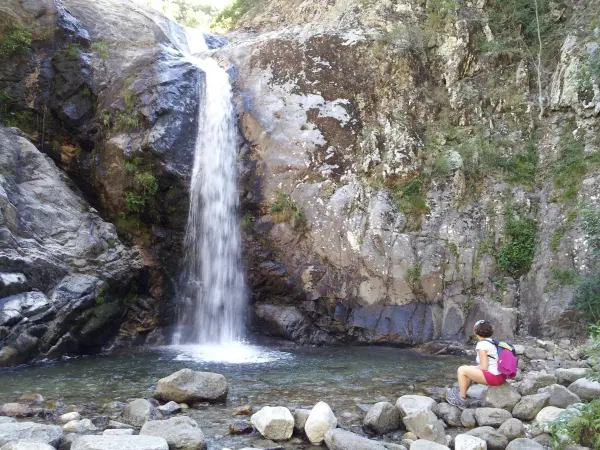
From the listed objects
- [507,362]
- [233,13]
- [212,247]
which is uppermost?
[233,13]

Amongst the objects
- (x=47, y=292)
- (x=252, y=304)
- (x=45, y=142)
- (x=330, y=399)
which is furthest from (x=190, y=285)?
(x=330, y=399)

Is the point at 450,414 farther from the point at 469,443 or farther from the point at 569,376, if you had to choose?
the point at 569,376

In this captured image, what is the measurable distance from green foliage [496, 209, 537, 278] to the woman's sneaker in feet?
18.8

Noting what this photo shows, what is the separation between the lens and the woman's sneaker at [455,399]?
6332 mm

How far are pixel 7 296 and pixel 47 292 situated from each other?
815mm

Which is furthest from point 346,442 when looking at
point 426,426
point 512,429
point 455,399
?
point 455,399

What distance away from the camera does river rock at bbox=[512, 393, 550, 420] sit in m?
5.80

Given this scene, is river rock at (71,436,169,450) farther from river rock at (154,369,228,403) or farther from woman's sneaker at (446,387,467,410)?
woman's sneaker at (446,387,467,410)

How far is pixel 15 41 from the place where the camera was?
492 inches

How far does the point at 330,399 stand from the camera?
6.99m

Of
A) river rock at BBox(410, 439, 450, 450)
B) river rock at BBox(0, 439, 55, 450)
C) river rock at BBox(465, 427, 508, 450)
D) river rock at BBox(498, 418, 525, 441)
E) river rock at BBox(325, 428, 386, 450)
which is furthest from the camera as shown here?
river rock at BBox(498, 418, 525, 441)

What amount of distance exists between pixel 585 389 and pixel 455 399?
146 cm

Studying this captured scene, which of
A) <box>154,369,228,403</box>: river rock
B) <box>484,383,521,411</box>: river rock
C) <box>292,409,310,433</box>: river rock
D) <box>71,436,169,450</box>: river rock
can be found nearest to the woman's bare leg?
<box>484,383,521,411</box>: river rock

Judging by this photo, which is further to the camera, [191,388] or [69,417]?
[191,388]
